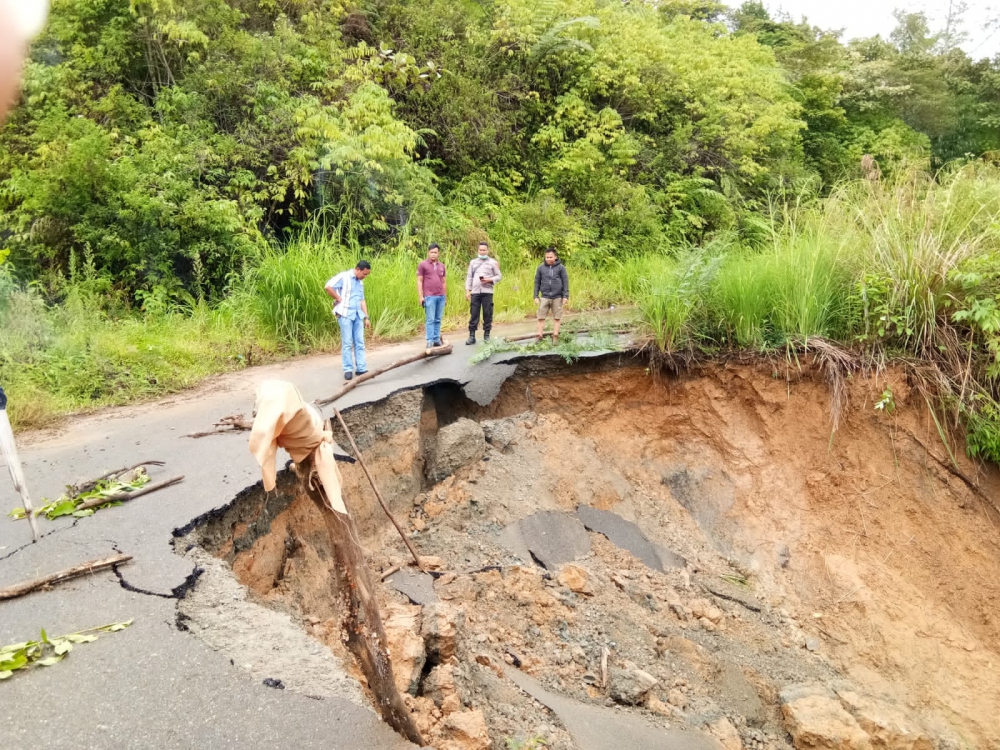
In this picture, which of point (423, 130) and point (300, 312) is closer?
point (300, 312)

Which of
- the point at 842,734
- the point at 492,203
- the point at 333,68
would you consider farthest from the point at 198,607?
the point at 492,203

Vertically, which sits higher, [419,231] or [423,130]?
[423,130]

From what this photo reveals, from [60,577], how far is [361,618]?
2.03m

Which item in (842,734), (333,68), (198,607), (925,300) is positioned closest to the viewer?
(198,607)

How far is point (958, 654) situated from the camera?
719cm

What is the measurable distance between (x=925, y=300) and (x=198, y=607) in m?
7.20

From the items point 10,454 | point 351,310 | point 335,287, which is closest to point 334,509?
point 10,454

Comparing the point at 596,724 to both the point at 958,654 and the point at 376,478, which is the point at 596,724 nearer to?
the point at 376,478

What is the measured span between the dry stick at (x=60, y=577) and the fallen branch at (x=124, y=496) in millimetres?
1007

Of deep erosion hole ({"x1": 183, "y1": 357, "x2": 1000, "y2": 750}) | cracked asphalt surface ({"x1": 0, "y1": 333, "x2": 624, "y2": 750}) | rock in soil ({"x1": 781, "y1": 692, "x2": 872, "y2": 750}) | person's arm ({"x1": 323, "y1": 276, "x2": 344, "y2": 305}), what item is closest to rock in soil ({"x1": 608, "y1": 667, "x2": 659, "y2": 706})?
deep erosion hole ({"x1": 183, "y1": 357, "x2": 1000, "y2": 750})

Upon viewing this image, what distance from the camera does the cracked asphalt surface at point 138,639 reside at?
2943 millimetres

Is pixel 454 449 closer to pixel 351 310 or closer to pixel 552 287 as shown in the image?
pixel 351 310

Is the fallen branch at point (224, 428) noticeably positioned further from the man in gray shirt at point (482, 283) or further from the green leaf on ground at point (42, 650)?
the man in gray shirt at point (482, 283)

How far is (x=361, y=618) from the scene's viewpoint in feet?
10.8
